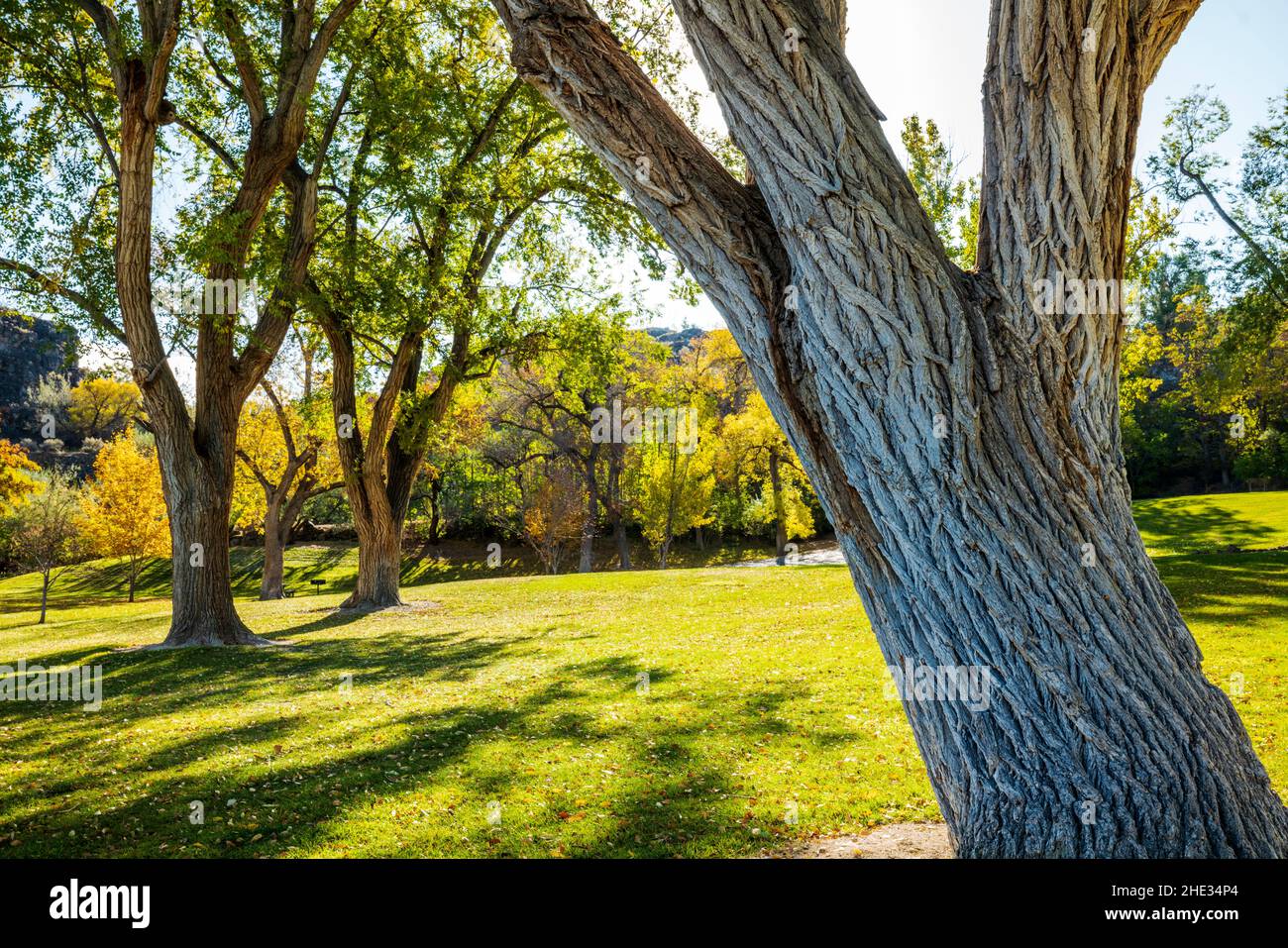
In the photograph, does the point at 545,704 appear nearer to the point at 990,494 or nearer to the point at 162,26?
the point at 990,494

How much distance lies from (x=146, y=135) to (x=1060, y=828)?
14194 mm

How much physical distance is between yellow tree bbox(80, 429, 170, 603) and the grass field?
1351 centimetres

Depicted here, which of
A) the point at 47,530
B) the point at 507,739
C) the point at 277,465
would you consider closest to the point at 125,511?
the point at 47,530

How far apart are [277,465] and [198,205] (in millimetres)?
17434

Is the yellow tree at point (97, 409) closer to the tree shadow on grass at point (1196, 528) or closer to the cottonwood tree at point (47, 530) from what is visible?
the cottonwood tree at point (47, 530)

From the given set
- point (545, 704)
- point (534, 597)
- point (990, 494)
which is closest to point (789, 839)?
point (990, 494)

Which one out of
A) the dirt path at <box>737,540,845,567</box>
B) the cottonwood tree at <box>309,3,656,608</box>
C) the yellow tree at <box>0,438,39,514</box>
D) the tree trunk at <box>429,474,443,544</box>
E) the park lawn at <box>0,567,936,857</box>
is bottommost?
the dirt path at <box>737,540,845,567</box>

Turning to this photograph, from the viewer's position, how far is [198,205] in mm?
14320

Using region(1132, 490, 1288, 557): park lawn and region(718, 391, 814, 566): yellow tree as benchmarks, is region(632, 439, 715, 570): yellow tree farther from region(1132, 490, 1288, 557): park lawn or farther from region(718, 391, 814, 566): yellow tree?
region(1132, 490, 1288, 557): park lawn

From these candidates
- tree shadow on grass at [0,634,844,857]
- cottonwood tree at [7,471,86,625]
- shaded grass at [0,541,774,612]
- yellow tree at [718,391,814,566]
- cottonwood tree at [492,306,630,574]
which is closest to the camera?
tree shadow on grass at [0,634,844,857]

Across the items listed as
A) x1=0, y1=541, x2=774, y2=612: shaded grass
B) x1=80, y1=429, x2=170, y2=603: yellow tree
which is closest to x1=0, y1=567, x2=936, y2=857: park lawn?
x1=80, y1=429, x2=170, y2=603: yellow tree

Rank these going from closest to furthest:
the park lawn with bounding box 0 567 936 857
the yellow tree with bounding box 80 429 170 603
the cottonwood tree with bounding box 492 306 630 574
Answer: the park lawn with bounding box 0 567 936 857 < the yellow tree with bounding box 80 429 170 603 < the cottonwood tree with bounding box 492 306 630 574

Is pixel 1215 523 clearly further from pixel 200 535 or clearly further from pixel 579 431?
pixel 200 535

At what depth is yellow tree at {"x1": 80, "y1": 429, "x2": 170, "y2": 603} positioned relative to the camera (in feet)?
90.1
